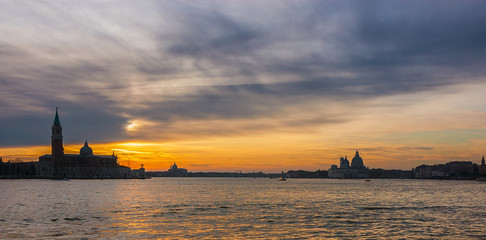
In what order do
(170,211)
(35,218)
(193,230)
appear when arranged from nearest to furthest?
(193,230) < (35,218) < (170,211)

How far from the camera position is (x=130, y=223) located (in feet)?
158

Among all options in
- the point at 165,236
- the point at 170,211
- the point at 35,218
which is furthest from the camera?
the point at 170,211

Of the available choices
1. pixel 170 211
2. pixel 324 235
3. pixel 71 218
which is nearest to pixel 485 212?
pixel 324 235

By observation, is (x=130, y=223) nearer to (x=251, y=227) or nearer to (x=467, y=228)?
(x=251, y=227)

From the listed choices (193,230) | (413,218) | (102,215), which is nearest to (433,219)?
(413,218)

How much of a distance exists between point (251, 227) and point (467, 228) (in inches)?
794

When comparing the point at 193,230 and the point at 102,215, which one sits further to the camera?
the point at 102,215

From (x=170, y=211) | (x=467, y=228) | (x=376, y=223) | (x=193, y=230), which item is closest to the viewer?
(x=193, y=230)

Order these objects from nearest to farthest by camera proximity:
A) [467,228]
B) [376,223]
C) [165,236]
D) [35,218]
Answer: [165,236] → [467,228] → [376,223] → [35,218]

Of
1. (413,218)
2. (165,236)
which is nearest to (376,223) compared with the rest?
(413,218)

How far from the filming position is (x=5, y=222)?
48.4 metres

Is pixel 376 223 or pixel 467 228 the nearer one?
pixel 467 228

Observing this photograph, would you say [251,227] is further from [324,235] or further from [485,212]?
[485,212]

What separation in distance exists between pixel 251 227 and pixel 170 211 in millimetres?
19273
